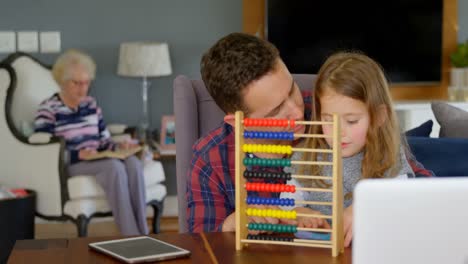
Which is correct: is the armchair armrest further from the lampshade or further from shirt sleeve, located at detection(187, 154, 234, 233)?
shirt sleeve, located at detection(187, 154, 234, 233)

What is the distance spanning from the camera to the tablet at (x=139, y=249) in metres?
1.84

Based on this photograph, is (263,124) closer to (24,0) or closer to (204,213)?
(204,213)

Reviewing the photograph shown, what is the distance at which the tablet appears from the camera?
1836 mm

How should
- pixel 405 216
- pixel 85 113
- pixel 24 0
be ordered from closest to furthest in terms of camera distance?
pixel 405 216 → pixel 85 113 → pixel 24 0

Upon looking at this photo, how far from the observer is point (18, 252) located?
1.92 meters

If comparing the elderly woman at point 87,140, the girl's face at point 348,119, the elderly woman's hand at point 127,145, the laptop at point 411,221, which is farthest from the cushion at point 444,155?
the elderly woman's hand at point 127,145

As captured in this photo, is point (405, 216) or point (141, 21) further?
point (141, 21)

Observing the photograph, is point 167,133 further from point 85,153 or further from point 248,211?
point 248,211

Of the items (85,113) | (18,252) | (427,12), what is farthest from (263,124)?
(427,12)

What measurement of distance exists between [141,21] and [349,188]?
387 centimetres

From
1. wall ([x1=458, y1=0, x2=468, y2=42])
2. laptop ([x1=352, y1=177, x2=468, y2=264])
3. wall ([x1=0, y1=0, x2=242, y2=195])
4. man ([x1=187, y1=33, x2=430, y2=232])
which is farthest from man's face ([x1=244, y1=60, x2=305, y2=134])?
wall ([x1=458, y1=0, x2=468, y2=42])

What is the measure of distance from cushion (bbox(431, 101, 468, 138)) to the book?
251cm

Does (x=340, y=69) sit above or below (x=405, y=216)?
above

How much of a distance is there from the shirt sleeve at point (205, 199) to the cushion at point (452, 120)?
970mm
